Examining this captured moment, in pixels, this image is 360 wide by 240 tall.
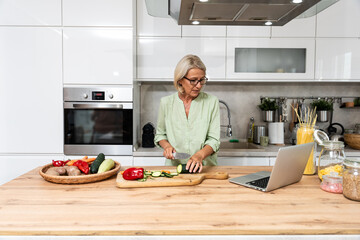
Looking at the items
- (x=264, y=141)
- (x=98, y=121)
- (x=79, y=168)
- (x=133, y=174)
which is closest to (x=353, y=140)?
(x=264, y=141)

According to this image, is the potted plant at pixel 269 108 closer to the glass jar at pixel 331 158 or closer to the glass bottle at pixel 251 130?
the glass bottle at pixel 251 130

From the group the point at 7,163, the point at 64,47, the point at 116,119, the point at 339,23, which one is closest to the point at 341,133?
the point at 339,23

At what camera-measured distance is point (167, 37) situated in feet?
9.46

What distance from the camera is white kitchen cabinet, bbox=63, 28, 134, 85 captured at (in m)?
2.69

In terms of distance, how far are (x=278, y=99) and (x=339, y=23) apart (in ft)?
3.21

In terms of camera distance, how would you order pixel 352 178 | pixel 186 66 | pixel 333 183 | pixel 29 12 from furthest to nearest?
pixel 29 12
pixel 186 66
pixel 333 183
pixel 352 178

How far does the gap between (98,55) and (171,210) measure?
6.64 feet

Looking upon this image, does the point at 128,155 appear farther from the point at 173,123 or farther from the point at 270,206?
the point at 270,206

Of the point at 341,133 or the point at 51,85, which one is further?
the point at 341,133

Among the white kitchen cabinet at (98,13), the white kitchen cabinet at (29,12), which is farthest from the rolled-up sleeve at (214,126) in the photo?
the white kitchen cabinet at (29,12)

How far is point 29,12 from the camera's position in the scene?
2.67m

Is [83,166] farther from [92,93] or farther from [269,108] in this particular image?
[269,108]

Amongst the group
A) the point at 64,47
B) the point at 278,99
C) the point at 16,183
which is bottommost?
the point at 16,183

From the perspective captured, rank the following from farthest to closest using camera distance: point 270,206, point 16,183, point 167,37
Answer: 1. point 167,37
2. point 16,183
3. point 270,206
